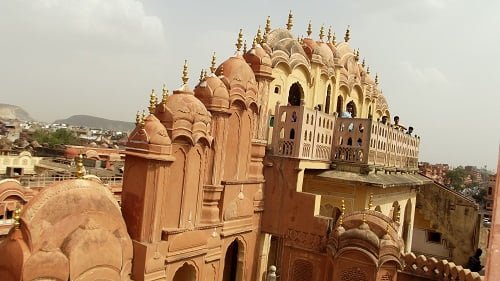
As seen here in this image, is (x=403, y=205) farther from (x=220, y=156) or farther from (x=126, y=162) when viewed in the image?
(x=126, y=162)

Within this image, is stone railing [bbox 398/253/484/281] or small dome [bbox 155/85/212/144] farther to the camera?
stone railing [bbox 398/253/484/281]

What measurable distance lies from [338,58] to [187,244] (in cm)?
1012

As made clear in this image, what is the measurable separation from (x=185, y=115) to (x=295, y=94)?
6316 millimetres

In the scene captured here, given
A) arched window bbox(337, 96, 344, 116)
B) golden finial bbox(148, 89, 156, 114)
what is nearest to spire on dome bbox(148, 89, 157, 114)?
golden finial bbox(148, 89, 156, 114)

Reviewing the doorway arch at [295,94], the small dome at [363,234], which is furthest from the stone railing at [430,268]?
the doorway arch at [295,94]

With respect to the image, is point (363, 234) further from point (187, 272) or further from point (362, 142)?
point (187, 272)

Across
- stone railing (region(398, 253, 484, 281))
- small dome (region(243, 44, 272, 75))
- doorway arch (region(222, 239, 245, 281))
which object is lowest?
doorway arch (region(222, 239, 245, 281))

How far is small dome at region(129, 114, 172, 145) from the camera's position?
32.7 ft

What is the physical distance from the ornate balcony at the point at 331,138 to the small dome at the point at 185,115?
323cm

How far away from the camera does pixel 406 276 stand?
1170 cm

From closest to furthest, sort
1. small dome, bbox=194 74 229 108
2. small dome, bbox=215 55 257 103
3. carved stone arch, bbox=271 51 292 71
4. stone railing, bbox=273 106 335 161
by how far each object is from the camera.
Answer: small dome, bbox=194 74 229 108 < small dome, bbox=215 55 257 103 < stone railing, bbox=273 106 335 161 < carved stone arch, bbox=271 51 292 71

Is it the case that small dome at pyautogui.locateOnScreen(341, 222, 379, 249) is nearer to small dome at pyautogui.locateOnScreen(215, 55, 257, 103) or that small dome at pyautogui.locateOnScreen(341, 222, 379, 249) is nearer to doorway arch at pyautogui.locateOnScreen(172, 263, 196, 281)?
doorway arch at pyautogui.locateOnScreen(172, 263, 196, 281)

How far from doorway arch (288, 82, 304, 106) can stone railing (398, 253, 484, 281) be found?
6546 millimetres

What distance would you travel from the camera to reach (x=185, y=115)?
10.8m
